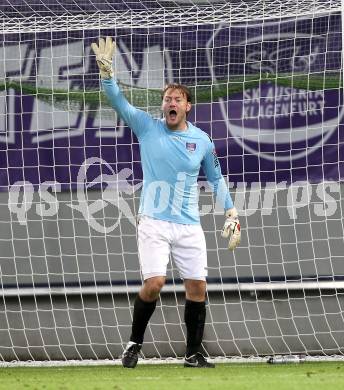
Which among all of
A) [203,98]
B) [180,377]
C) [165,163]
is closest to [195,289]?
[180,377]

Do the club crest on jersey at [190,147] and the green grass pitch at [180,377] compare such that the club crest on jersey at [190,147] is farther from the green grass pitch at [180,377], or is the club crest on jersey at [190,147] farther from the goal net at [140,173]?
the goal net at [140,173]

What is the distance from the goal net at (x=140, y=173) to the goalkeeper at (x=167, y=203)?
5.99ft

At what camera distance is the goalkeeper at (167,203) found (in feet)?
26.9

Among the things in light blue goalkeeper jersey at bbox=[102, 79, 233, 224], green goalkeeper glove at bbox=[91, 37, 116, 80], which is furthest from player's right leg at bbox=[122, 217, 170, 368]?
green goalkeeper glove at bbox=[91, 37, 116, 80]

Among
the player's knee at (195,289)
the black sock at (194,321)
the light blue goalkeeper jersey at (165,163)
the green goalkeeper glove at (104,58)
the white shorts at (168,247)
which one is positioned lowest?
the black sock at (194,321)

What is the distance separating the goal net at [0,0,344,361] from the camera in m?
10.2

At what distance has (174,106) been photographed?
8.29 metres

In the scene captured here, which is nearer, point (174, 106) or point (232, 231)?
point (174, 106)

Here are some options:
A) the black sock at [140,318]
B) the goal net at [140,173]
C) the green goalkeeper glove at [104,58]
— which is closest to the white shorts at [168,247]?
the black sock at [140,318]

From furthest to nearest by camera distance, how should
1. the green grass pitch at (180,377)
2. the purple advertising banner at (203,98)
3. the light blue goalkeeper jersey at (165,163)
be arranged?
1. the purple advertising banner at (203,98)
2. the light blue goalkeeper jersey at (165,163)
3. the green grass pitch at (180,377)

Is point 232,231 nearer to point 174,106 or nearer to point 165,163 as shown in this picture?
point 165,163

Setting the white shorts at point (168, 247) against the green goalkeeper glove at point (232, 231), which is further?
the green goalkeeper glove at point (232, 231)

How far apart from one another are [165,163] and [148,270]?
74 cm

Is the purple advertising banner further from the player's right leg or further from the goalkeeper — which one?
the player's right leg
